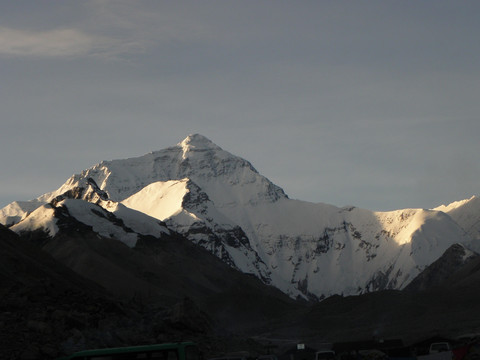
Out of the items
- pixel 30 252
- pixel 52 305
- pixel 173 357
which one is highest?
pixel 30 252

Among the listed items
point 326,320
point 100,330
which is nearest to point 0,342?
point 100,330

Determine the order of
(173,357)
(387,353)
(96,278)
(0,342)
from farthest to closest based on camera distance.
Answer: (96,278), (0,342), (387,353), (173,357)

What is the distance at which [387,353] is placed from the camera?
208ft

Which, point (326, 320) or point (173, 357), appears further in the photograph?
point (326, 320)

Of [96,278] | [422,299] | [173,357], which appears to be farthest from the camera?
[96,278]

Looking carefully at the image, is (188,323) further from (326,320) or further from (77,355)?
(326,320)

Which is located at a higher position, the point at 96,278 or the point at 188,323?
the point at 96,278

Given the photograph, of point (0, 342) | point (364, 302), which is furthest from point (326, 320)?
point (0, 342)

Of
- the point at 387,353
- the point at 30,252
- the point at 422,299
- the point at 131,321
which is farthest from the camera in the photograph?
the point at 422,299

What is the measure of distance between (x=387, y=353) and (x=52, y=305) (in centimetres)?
3603

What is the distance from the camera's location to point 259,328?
7264 inches

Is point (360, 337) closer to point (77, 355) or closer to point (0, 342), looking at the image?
point (0, 342)

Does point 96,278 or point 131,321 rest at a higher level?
point 96,278

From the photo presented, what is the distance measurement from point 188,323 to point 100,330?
15.5m
